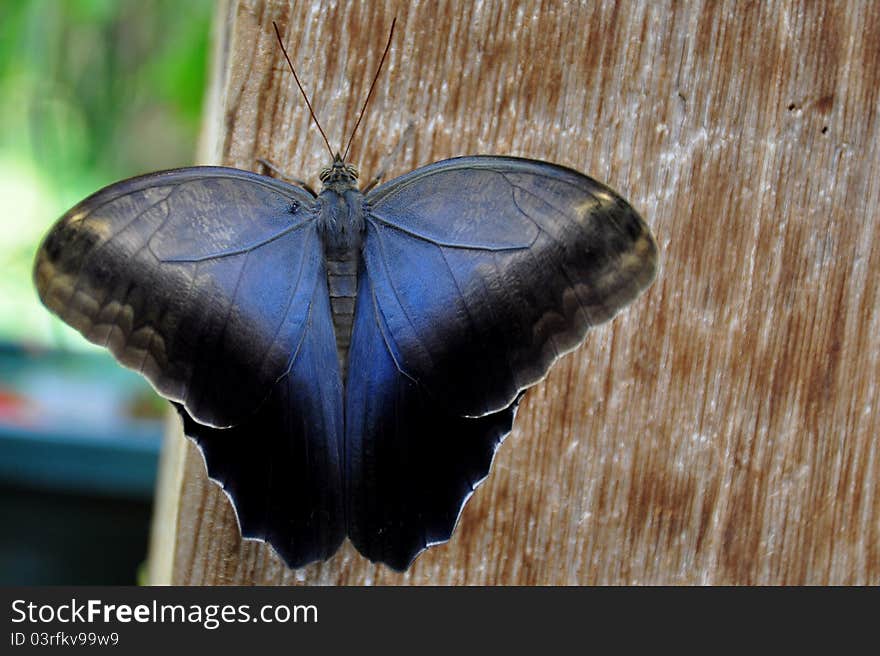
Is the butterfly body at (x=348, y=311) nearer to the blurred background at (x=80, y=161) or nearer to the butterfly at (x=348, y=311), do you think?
the butterfly at (x=348, y=311)

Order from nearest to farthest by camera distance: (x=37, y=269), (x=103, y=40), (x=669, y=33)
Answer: (x=37, y=269), (x=669, y=33), (x=103, y=40)

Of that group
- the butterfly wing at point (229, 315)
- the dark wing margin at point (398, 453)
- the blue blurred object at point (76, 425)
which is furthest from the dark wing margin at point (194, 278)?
the blue blurred object at point (76, 425)

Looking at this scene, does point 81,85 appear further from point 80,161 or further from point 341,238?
point 341,238

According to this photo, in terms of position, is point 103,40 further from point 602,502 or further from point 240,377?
point 602,502

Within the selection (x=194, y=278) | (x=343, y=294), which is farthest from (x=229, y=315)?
(x=343, y=294)

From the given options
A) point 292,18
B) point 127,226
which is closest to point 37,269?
point 127,226

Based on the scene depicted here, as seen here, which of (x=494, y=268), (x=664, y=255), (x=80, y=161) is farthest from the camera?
(x=80, y=161)
